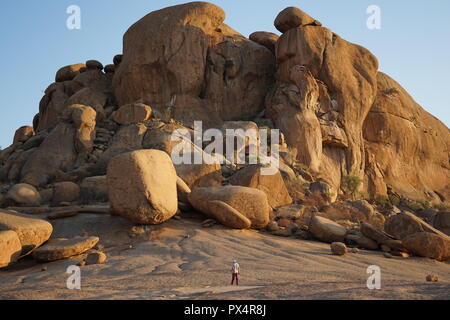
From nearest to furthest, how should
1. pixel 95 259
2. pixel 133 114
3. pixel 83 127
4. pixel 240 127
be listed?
1. pixel 95 259
2. pixel 83 127
3. pixel 133 114
4. pixel 240 127

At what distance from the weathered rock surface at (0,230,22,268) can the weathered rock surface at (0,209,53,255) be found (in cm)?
21

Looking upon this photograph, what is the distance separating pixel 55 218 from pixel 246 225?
4399mm

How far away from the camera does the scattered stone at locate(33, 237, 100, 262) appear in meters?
8.60

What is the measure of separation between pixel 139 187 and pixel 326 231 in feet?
14.4

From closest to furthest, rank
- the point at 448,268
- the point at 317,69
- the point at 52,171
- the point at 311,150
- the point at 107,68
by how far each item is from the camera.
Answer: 1. the point at 448,268
2. the point at 52,171
3. the point at 311,150
4. the point at 317,69
5. the point at 107,68

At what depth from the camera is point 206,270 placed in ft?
24.1

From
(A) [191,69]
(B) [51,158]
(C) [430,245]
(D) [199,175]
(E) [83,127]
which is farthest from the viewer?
(A) [191,69]

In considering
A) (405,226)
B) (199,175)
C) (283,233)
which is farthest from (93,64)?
(405,226)

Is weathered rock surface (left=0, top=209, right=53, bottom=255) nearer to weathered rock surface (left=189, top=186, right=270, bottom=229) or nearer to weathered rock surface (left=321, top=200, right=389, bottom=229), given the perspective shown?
weathered rock surface (left=189, top=186, right=270, bottom=229)

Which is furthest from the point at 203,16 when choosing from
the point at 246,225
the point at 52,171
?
the point at 246,225

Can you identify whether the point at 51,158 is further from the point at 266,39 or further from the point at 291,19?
the point at 266,39

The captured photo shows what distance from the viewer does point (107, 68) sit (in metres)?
24.0

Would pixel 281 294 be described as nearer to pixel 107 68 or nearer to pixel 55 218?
pixel 55 218

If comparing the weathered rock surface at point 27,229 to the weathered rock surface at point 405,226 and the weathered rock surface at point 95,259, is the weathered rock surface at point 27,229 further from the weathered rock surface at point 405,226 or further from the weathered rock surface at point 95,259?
the weathered rock surface at point 405,226
